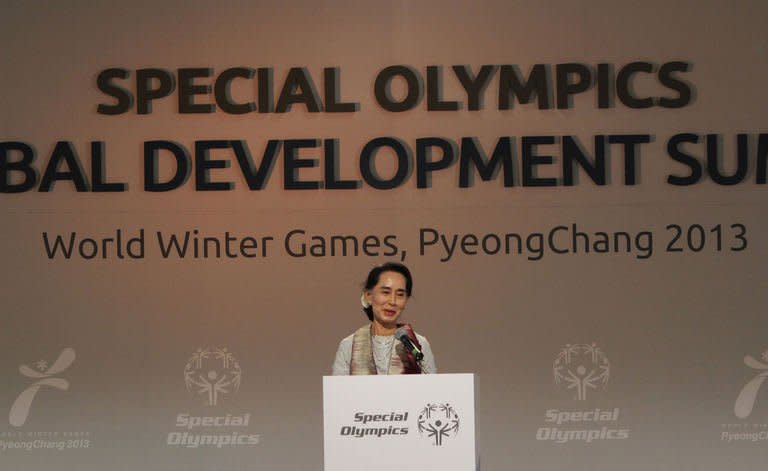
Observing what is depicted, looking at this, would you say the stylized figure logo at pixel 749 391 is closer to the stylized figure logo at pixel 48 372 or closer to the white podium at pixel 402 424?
the white podium at pixel 402 424

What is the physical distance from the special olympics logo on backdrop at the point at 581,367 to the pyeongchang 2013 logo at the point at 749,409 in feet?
2.30

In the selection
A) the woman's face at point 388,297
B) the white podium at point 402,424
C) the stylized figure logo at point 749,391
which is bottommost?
the white podium at point 402,424

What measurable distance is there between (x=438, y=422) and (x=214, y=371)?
10.7 ft

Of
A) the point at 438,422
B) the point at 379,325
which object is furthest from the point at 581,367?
the point at 438,422

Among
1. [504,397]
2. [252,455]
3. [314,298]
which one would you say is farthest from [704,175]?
[252,455]

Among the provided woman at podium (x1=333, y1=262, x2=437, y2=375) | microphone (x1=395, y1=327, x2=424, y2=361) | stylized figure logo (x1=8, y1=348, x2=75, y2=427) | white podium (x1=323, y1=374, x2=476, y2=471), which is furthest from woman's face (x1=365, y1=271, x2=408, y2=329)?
stylized figure logo (x1=8, y1=348, x2=75, y2=427)

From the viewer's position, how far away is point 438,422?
9.80 ft

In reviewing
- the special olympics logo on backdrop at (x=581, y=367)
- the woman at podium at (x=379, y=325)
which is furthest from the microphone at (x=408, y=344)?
the special olympics logo on backdrop at (x=581, y=367)

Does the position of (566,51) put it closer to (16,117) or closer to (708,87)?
(708,87)

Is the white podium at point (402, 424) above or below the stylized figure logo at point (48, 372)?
below

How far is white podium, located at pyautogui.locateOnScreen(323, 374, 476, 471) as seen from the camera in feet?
9.75

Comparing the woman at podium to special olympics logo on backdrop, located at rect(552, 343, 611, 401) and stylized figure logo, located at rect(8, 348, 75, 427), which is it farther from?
stylized figure logo, located at rect(8, 348, 75, 427)

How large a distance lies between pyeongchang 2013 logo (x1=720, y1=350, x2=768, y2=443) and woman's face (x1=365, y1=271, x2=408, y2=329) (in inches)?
93.0

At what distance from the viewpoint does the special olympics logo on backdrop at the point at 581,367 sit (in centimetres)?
599
